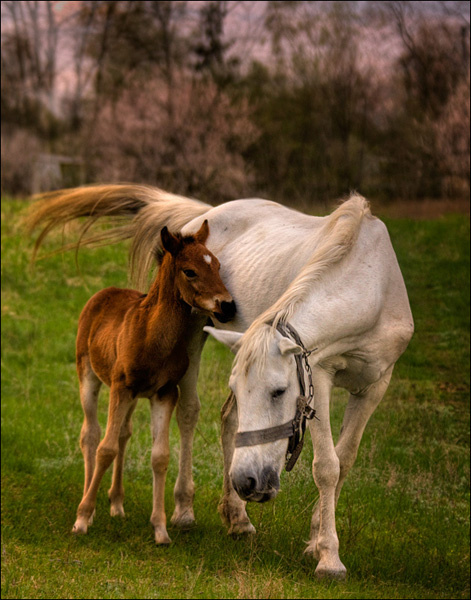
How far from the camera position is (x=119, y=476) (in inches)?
244

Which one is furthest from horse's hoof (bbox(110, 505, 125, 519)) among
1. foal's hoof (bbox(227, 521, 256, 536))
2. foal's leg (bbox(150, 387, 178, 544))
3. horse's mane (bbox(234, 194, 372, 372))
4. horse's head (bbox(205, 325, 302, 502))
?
horse's mane (bbox(234, 194, 372, 372))

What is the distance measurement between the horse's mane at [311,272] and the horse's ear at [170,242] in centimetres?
91

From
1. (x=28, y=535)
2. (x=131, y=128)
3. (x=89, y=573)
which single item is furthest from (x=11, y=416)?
(x=131, y=128)

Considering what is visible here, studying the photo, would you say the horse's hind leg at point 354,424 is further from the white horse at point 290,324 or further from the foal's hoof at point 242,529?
the foal's hoof at point 242,529

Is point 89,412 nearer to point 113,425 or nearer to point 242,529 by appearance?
point 113,425

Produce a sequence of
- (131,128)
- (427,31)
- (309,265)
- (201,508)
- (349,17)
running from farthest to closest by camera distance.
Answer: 1. (131,128)
2. (349,17)
3. (427,31)
4. (201,508)
5. (309,265)

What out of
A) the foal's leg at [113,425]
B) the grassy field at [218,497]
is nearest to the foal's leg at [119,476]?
the grassy field at [218,497]

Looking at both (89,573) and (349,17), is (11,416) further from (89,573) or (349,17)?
(349,17)

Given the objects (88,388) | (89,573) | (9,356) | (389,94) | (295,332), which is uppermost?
(389,94)

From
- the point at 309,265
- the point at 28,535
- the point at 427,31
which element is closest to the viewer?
the point at 309,265

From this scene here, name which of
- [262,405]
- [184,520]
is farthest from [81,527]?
[262,405]

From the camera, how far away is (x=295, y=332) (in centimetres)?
423

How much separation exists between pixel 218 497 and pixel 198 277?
2.68m

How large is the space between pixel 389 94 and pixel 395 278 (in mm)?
17260
